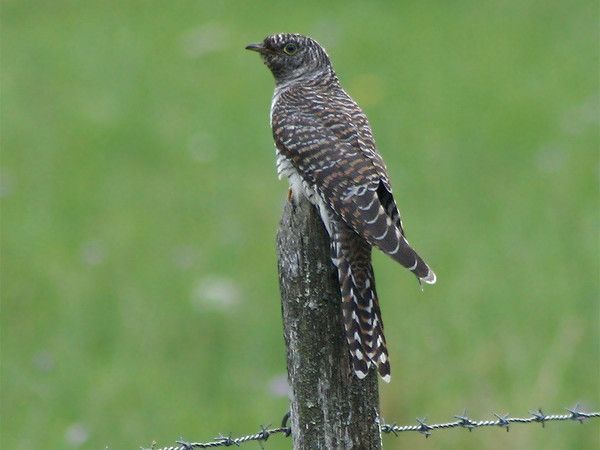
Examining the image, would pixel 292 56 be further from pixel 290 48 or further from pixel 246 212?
pixel 246 212

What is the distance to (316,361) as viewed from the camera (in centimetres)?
418

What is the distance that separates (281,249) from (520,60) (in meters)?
10.6

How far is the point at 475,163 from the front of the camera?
37.8ft

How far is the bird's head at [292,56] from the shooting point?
6.64m

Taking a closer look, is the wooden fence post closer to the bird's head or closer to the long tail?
the long tail

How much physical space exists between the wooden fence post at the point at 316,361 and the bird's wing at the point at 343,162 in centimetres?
57

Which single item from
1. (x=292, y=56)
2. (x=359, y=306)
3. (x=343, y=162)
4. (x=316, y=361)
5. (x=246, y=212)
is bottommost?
(x=316, y=361)

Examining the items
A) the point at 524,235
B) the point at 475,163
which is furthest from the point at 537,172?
the point at 524,235

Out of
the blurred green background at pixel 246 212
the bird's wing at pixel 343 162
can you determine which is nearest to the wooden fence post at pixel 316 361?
the bird's wing at pixel 343 162

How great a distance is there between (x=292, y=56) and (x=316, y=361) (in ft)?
9.10

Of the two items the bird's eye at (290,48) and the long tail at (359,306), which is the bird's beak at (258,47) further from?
the long tail at (359,306)

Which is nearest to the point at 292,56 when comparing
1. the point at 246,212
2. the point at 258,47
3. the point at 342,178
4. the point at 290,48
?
the point at 290,48

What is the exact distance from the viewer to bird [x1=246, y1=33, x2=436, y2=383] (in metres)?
4.36

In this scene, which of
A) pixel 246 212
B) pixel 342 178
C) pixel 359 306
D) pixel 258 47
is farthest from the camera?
pixel 246 212
